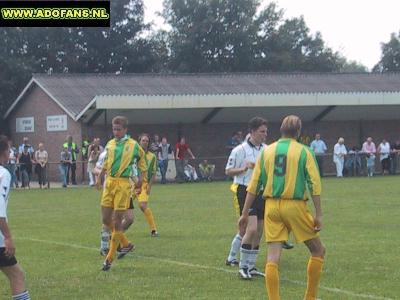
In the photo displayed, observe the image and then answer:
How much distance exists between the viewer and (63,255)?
41.6ft

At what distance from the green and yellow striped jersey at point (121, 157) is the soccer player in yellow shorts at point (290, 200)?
3.68 m

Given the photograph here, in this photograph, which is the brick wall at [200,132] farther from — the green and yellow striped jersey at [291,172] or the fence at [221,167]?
the green and yellow striped jersey at [291,172]

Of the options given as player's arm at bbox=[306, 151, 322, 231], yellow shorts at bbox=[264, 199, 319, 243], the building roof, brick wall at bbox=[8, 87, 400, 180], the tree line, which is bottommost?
yellow shorts at bbox=[264, 199, 319, 243]

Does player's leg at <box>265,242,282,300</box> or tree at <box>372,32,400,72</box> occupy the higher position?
tree at <box>372,32,400,72</box>

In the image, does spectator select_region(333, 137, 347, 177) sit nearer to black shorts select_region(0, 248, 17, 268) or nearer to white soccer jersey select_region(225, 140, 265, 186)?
white soccer jersey select_region(225, 140, 265, 186)

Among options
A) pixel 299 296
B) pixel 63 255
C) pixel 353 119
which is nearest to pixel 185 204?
pixel 63 255

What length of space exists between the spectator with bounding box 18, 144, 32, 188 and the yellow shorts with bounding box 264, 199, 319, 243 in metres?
24.1

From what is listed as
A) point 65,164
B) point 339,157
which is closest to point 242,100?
point 339,157

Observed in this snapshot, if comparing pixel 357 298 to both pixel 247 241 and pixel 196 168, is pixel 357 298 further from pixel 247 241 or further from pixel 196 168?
pixel 196 168

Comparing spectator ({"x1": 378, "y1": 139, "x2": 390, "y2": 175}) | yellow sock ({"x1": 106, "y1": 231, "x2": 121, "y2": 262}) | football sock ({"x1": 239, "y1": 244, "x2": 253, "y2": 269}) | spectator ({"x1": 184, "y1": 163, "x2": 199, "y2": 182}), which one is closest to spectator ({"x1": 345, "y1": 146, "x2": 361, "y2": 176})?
spectator ({"x1": 378, "y1": 139, "x2": 390, "y2": 175})

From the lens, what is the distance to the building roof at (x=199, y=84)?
38.8m

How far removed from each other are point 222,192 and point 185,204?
14.8 feet

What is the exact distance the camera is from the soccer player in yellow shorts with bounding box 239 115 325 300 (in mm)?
8172

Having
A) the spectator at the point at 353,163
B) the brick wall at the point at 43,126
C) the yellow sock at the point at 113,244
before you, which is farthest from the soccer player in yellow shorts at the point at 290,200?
the brick wall at the point at 43,126
